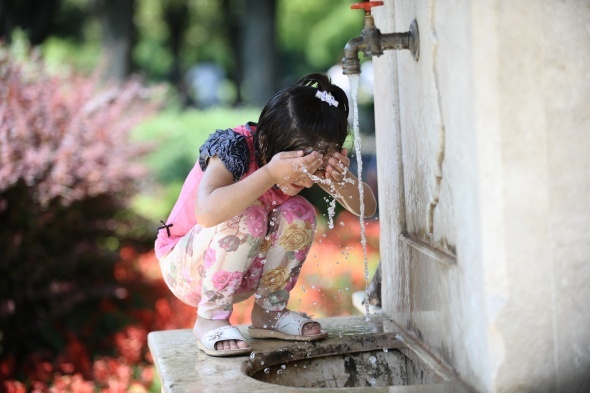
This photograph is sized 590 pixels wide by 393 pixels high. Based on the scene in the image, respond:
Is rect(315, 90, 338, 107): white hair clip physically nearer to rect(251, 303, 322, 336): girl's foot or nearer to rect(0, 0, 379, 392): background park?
rect(251, 303, 322, 336): girl's foot

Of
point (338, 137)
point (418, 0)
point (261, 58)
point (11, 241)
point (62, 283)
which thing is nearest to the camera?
point (418, 0)

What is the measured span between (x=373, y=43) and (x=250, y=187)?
0.51 m

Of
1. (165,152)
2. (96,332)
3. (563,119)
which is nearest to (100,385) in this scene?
(96,332)

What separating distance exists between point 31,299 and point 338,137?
2.73 metres

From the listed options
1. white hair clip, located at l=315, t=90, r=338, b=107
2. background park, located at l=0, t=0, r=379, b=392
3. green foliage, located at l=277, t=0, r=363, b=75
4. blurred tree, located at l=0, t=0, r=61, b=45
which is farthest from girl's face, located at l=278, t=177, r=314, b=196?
green foliage, located at l=277, t=0, r=363, b=75

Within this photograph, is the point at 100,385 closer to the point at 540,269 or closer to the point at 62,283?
the point at 62,283

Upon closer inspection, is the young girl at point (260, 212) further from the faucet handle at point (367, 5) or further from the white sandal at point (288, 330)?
the faucet handle at point (367, 5)

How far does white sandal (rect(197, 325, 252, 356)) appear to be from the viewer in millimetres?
2440

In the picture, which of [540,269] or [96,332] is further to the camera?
[96,332]

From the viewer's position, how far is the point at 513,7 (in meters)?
1.76

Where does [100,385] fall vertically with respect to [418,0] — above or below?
below

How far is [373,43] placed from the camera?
226 centimetres

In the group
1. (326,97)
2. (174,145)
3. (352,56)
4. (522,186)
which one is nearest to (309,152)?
(326,97)

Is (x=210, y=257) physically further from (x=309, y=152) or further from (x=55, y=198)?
(x=55, y=198)
